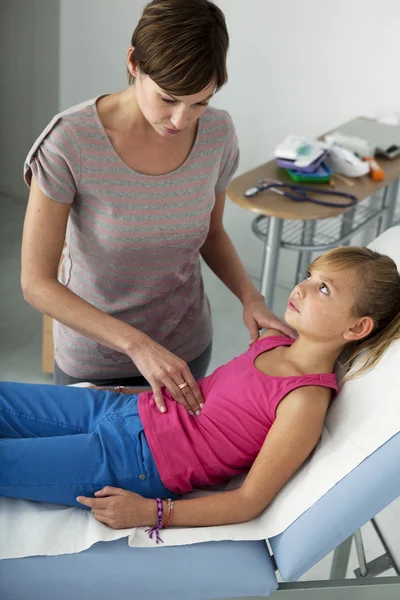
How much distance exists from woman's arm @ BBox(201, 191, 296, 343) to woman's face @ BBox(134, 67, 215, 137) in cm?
30

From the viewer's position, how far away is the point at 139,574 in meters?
1.24

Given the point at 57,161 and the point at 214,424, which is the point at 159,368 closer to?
the point at 214,424

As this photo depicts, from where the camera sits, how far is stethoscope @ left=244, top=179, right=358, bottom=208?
243cm

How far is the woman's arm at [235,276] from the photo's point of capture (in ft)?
5.28

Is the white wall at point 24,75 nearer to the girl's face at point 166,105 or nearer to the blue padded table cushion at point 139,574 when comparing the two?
the girl's face at point 166,105

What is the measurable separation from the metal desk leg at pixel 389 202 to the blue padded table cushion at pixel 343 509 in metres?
1.79

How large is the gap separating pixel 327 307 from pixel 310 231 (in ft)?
5.49

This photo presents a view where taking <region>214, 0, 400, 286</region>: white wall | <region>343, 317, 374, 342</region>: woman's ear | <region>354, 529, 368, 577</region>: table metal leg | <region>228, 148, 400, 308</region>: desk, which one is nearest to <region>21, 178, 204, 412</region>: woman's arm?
<region>343, 317, 374, 342</region>: woman's ear

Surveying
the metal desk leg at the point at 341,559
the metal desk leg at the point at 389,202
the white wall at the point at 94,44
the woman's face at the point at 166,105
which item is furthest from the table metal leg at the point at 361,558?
the white wall at the point at 94,44

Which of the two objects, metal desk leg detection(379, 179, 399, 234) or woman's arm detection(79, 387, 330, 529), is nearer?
woman's arm detection(79, 387, 330, 529)

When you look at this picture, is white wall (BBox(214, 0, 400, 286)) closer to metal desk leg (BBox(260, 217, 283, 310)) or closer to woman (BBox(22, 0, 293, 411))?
metal desk leg (BBox(260, 217, 283, 310))

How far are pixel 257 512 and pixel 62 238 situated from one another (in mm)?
598

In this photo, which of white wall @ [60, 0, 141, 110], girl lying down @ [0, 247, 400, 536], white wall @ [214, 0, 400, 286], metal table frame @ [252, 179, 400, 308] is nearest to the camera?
girl lying down @ [0, 247, 400, 536]

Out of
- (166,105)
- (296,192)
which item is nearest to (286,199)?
(296,192)
